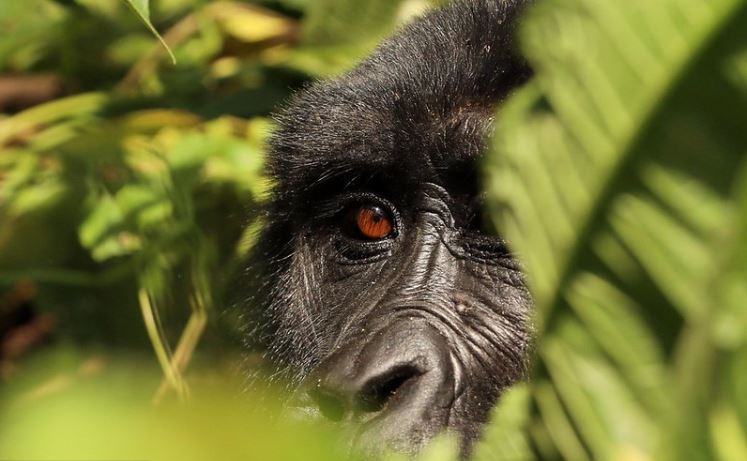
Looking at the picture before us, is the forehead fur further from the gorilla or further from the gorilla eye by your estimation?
the gorilla eye

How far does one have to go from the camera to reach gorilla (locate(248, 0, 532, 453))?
1863 mm

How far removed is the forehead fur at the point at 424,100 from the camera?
7.20ft

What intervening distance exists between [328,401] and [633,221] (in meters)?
1.38

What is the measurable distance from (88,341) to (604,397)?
2980 millimetres

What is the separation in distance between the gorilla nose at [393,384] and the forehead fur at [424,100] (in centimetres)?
43

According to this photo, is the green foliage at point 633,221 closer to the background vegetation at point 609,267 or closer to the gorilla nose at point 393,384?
the background vegetation at point 609,267

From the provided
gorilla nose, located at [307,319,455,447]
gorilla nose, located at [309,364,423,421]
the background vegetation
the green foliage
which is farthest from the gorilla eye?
the green foliage

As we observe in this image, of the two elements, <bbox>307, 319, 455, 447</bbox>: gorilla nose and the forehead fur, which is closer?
<bbox>307, 319, 455, 447</bbox>: gorilla nose

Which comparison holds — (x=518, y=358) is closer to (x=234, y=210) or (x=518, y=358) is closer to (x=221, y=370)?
(x=221, y=370)

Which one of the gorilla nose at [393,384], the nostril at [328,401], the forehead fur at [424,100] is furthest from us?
the forehead fur at [424,100]

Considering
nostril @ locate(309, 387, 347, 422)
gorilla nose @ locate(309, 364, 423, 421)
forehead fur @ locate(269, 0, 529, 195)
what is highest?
forehead fur @ locate(269, 0, 529, 195)

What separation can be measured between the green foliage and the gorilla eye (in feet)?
5.43

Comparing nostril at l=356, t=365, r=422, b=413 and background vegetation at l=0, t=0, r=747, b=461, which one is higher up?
background vegetation at l=0, t=0, r=747, b=461

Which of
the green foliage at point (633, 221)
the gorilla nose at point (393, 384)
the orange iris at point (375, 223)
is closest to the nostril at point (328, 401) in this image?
the gorilla nose at point (393, 384)
